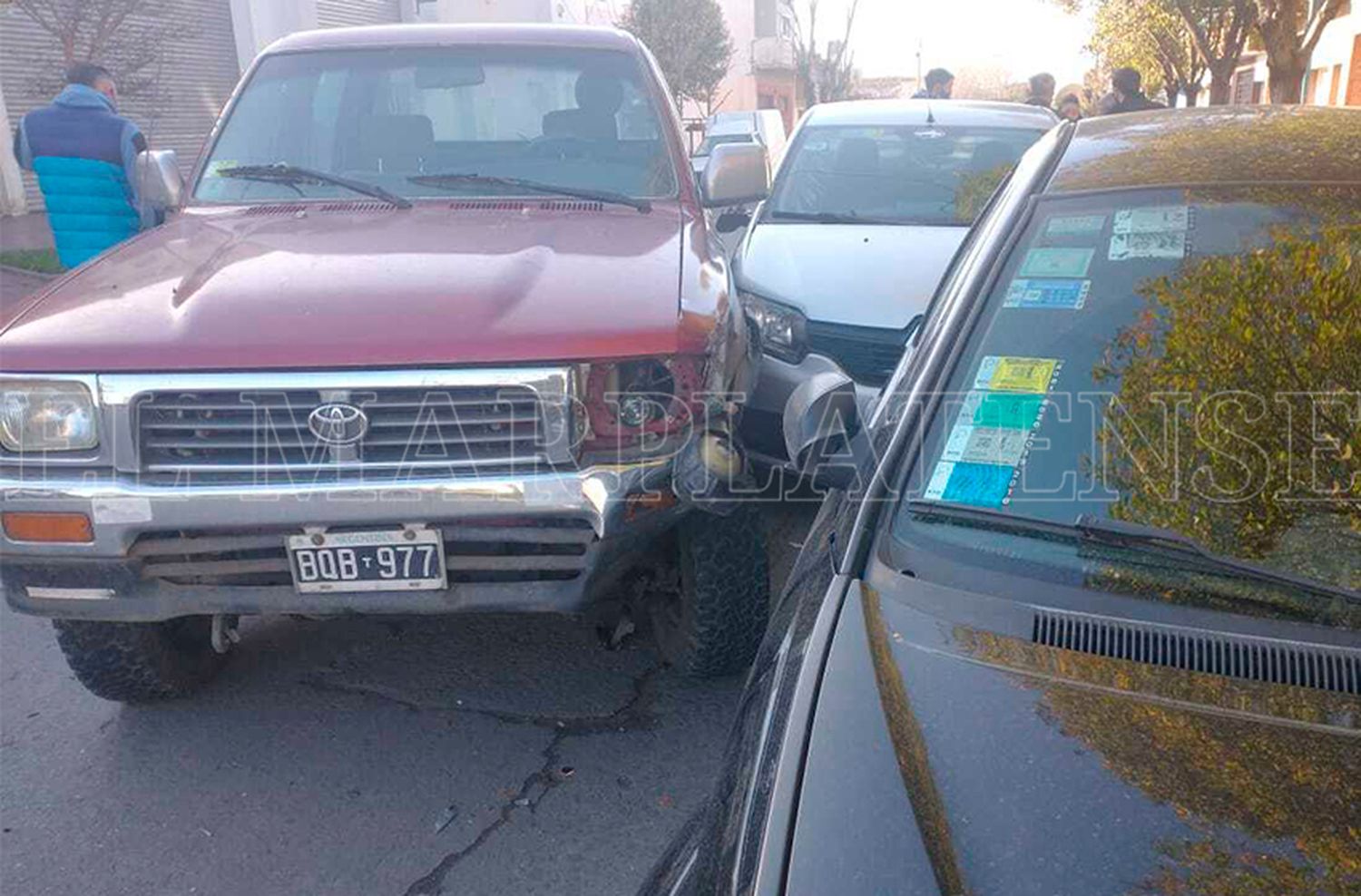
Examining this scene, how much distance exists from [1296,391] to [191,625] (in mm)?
3036

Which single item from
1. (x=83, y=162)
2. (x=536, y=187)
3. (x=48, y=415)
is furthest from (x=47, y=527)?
(x=83, y=162)

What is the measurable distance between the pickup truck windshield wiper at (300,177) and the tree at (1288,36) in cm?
1197

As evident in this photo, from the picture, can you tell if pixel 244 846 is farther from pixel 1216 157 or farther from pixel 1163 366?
pixel 1216 157

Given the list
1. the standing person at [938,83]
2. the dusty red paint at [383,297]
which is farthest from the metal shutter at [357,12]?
the dusty red paint at [383,297]

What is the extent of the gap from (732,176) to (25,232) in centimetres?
1191

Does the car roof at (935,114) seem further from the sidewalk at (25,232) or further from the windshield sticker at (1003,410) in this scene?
the sidewalk at (25,232)

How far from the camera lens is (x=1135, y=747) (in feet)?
4.65

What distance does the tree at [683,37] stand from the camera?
98.4 feet

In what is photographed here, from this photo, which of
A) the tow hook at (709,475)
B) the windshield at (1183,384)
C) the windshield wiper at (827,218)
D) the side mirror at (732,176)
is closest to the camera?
the windshield at (1183,384)

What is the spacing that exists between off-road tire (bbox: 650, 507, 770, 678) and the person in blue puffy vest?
444cm

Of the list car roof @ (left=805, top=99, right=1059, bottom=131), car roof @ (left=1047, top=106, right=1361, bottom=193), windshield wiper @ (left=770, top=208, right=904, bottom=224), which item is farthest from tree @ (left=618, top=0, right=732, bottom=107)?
car roof @ (left=1047, top=106, right=1361, bottom=193)

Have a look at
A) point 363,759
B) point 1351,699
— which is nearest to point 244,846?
point 363,759

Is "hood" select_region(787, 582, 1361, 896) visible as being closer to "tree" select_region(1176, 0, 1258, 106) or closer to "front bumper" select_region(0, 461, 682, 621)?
"front bumper" select_region(0, 461, 682, 621)

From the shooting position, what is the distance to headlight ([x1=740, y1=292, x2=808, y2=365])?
185 inches
